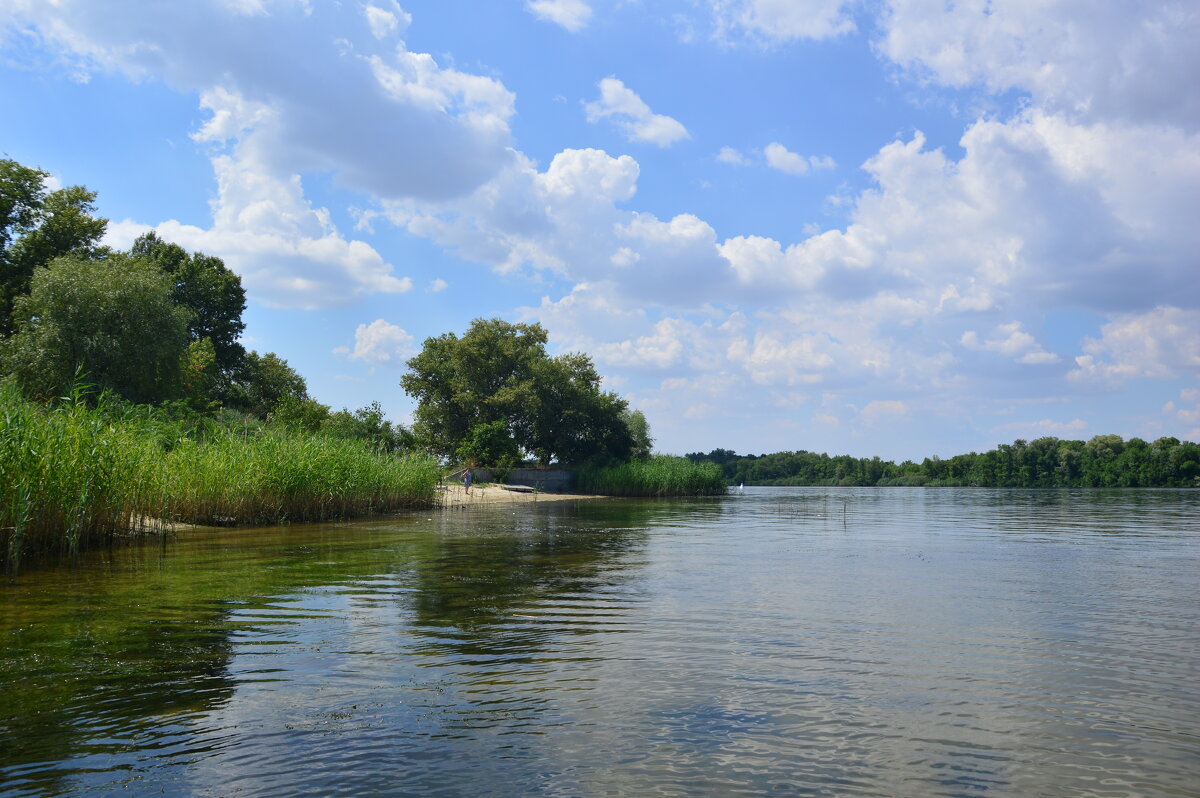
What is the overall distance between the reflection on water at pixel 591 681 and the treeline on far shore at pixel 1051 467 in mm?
66977

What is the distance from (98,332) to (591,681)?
36684 mm

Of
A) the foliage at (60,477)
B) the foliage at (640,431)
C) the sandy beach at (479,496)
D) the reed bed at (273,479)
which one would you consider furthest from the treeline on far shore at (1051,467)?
the foliage at (60,477)

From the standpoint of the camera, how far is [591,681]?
675 centimetres

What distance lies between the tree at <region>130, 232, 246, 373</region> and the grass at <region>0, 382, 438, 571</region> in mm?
33931

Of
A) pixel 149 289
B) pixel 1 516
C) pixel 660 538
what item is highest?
pixel 149 289

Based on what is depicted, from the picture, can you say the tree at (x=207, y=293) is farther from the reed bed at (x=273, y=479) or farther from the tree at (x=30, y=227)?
the reed bed at (x=273, y=479)

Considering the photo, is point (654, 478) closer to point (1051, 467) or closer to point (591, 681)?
point (591, 681)

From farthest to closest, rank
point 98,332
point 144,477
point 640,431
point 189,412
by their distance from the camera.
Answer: point 640,431, point 98,332, point 189,412, point 144,477

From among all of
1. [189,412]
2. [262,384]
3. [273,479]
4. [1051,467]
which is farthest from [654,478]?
[1051,467]

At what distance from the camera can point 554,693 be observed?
637 cm

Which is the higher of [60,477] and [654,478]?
[60,477]

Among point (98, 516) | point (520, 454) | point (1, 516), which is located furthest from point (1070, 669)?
point (520, 454)

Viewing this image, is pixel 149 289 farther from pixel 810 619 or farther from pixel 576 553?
pixel 810 619

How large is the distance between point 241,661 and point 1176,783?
7.39 m
